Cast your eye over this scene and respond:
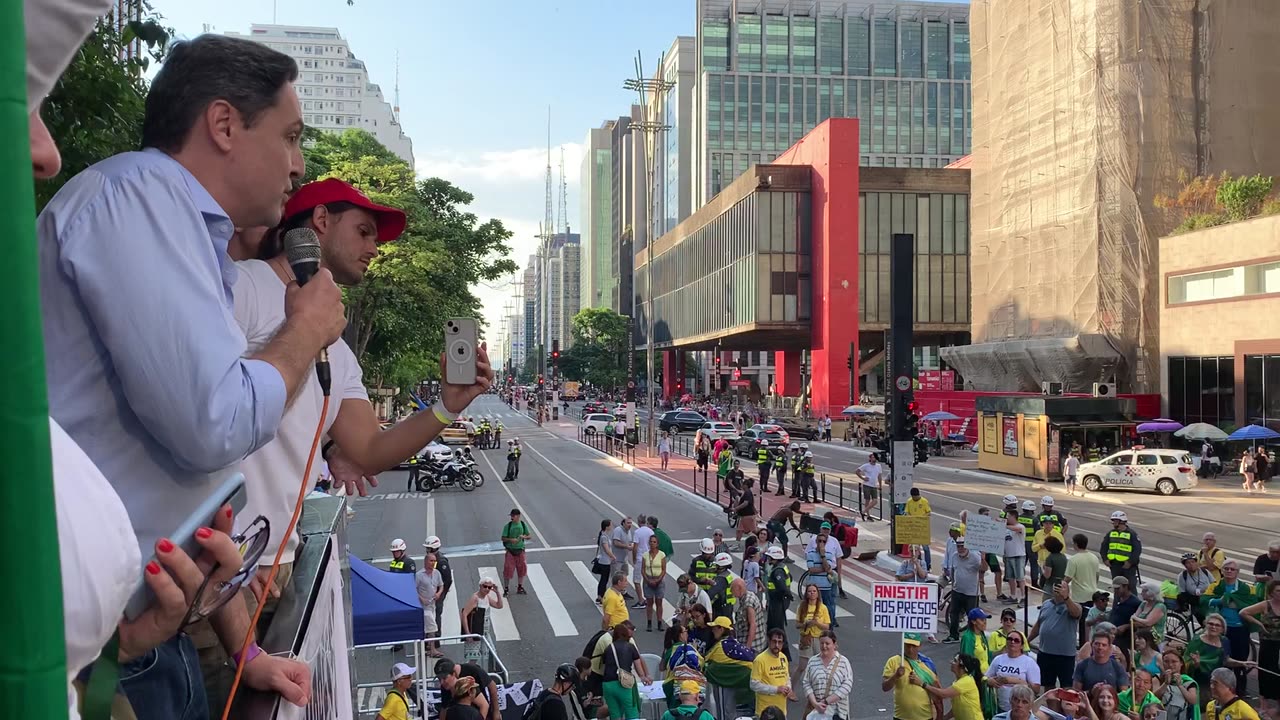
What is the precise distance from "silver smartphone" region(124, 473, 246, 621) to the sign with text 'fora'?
9.99 meters

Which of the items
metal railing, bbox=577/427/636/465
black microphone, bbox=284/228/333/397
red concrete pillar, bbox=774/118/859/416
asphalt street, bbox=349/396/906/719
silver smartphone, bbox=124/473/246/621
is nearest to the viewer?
silver smartphone, bbox=124/473/246/621

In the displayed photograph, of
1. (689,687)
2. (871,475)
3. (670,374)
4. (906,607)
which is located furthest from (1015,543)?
(670,374)

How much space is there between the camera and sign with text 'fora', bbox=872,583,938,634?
10.6 metres

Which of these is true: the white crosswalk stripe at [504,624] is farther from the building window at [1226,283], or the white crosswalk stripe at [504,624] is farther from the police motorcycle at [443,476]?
the building window at [1226,283]

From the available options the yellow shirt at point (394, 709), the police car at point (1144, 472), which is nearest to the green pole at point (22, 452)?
the yellow shirt at point (394, 709)

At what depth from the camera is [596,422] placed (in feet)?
187

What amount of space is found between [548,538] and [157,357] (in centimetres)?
2236

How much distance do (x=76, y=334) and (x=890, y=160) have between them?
127 m

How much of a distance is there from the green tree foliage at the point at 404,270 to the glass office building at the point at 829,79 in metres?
77.8

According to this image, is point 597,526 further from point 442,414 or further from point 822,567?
point 442,414

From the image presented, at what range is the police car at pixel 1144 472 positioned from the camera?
29.4m

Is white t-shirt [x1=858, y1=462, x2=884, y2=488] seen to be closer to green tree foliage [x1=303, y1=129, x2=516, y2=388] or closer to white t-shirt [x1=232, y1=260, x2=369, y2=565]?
green tree foliage [x1=303, y1=129, x2=516, y2=388]

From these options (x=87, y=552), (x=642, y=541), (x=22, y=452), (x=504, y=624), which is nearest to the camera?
(x=22, y=452)

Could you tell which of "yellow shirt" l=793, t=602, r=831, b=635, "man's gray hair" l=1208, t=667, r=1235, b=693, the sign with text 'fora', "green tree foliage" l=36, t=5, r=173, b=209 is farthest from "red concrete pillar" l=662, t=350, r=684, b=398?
"green tree foliage" l=36, t=5, r=173, b=209
